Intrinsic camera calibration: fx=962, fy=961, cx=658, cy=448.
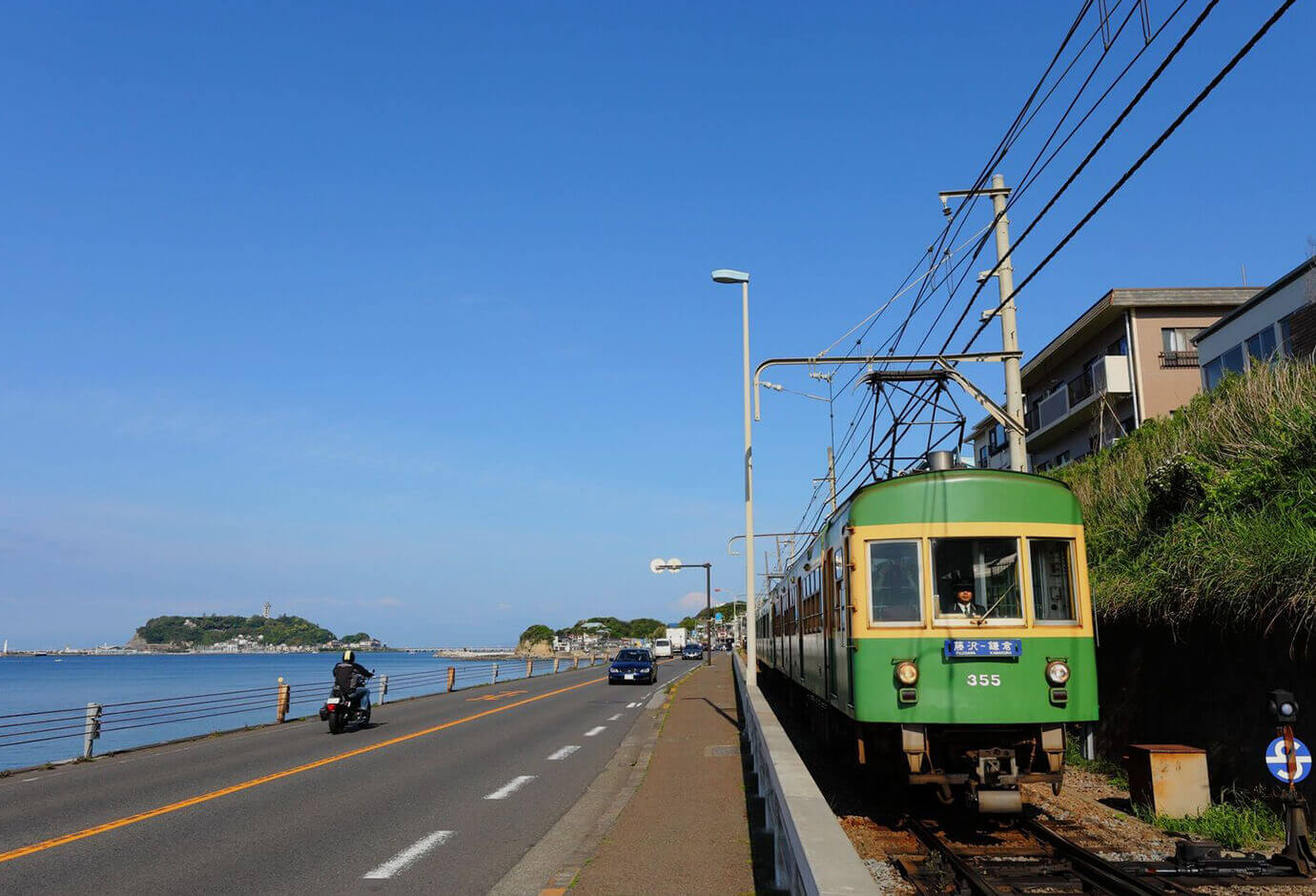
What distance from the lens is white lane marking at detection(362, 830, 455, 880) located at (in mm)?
7895

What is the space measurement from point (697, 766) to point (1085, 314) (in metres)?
27.3

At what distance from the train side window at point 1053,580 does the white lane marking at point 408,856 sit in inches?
245

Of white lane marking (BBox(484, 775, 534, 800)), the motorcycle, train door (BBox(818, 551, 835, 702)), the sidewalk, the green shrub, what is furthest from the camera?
the motorcycle

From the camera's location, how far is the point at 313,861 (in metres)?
8.38

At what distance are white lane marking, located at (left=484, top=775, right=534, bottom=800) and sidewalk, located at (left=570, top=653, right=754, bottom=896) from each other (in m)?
1.71

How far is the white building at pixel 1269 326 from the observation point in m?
22.5

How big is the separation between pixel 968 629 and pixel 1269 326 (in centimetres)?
1975

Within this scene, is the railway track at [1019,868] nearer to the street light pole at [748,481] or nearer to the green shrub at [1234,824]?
the green shrub at [1234,824]

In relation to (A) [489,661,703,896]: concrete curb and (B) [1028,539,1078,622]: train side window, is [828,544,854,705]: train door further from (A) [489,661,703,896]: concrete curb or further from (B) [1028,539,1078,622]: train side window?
(A) [489,661,703,896]: concrete curb

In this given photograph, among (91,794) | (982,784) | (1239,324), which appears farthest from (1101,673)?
(1239,324)

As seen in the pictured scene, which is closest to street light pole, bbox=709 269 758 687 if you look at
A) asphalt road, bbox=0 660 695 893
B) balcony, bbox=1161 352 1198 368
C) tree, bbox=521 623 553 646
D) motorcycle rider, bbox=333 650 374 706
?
asphalt road, bbox=0 660 695 893

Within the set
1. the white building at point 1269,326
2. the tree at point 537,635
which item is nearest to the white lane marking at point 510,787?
the white building at point 1269,326

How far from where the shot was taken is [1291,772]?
814 centimetres

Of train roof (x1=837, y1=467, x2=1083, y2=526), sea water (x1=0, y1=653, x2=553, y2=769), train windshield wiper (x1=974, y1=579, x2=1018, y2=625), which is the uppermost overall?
train roof (x1=837, y1=467, x2=1083, y2=526)
